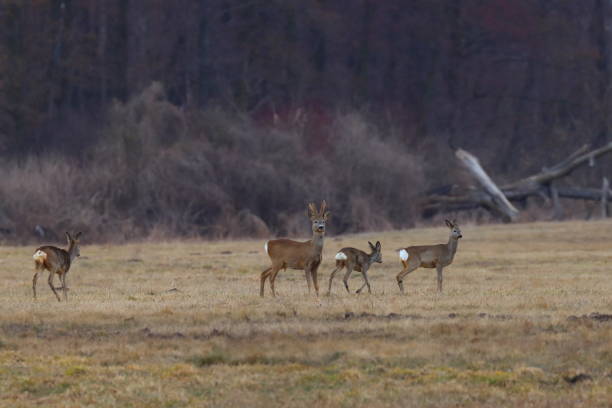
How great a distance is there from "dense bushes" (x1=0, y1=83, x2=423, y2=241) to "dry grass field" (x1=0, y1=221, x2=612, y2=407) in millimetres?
17976

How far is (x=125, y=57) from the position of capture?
5709cm

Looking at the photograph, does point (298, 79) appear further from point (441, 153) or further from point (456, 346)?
point (456, 346)

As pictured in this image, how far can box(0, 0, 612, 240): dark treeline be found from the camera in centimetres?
4269

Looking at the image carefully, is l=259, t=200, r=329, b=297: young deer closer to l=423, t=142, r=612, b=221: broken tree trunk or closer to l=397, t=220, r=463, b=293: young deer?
l=397, t=220, r=463, b=293: young deer

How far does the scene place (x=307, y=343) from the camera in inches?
541

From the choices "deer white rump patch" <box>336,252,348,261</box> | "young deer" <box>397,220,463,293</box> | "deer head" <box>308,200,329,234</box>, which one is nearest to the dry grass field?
"young deer" <box>397,220,463,293</box>

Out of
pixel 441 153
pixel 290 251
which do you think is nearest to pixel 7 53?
pixel 441 153

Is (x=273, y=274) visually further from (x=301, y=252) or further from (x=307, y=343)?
(x=307, y=343)

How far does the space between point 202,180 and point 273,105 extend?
14.2 metres

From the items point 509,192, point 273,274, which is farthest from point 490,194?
point 273,274

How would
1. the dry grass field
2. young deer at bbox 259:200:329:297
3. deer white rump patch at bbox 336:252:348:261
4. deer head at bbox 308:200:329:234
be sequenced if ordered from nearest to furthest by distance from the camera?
the dry grass field < deer head at bbox 308:200:329:234 < young deer at bbox 259:200:329:297 < deer white rump patch at bbox 336:252:348:261

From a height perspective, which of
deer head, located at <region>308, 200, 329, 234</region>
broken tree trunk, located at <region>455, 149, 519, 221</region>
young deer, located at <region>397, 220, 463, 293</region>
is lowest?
young deer, located at <region>397, 220, 463, 293</region>

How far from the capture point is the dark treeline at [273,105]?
42.7 meters

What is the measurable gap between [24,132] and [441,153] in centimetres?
1736
